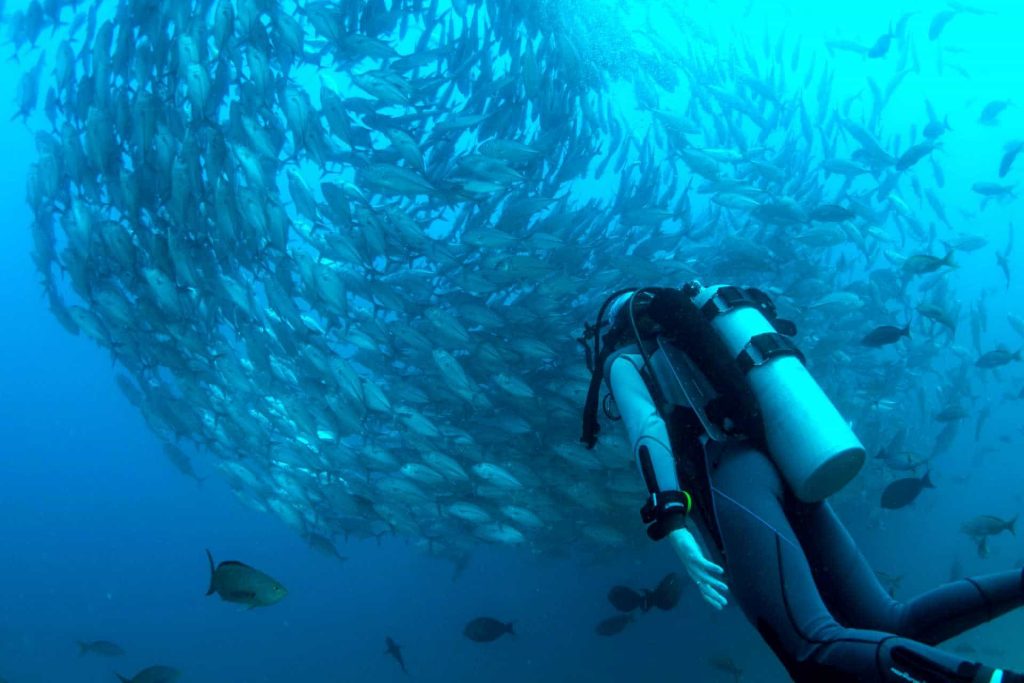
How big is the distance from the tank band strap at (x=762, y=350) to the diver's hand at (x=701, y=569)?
84cm

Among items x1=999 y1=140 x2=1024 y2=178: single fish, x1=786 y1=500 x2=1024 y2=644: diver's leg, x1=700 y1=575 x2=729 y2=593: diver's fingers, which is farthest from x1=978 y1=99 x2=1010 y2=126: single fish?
x1=700 y1=575 x2=729 y2=593: diver's fingers

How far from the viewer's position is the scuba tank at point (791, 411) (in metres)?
2.45

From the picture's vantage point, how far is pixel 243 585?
482 cm

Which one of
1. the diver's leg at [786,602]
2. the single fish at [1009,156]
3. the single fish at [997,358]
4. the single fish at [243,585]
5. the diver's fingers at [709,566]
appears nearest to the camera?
the diver's leg at [786,602]

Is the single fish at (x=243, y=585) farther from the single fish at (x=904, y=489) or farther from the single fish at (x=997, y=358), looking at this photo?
the single fish at (x=997, y=358)

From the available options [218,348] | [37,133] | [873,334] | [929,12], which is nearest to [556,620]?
[218,348]

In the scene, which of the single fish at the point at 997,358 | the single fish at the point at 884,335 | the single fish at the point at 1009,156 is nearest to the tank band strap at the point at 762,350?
the single fish at the point at 884,335

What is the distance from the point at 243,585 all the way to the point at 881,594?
14.8 feet

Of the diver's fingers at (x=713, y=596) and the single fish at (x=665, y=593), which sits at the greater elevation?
the single fish at (x=665, y=593)

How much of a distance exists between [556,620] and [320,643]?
18027 millimetres

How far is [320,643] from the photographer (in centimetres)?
3175

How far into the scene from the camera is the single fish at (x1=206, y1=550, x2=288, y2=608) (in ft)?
15.7

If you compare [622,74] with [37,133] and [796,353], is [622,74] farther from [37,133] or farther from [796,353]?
[796,353]

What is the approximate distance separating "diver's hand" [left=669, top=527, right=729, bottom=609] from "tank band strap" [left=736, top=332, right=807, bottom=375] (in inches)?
33.2
